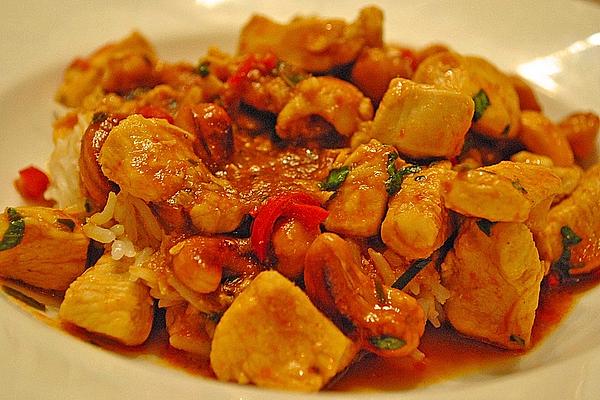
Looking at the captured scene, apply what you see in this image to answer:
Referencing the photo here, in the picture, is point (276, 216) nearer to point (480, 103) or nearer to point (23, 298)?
point (23, 298)

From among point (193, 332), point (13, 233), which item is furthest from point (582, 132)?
A: point (13, 233)

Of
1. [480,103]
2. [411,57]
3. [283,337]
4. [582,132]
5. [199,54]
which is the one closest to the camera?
[283,337]

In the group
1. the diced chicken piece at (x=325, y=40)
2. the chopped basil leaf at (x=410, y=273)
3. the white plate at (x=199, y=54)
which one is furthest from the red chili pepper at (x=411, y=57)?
the chopped basil leaf at (x=410, y=273)

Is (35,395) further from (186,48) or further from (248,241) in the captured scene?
(186,48)

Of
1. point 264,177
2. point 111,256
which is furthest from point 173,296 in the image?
point 264,177

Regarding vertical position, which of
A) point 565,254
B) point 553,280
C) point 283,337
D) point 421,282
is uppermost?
point 283,337

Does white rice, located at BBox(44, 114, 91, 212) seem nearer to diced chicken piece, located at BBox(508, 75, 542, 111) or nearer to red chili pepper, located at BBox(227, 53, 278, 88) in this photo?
red chili pepper, located at BBox(227, 53, 278, 88)

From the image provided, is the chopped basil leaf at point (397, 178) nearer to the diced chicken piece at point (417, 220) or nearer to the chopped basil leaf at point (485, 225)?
the diced chicken piece at point (417, 220)
